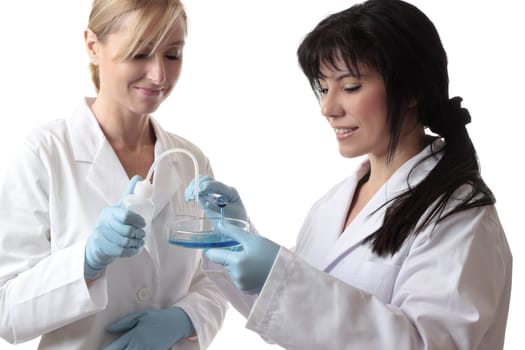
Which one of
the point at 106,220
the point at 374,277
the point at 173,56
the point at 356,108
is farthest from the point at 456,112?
the point at 106,220

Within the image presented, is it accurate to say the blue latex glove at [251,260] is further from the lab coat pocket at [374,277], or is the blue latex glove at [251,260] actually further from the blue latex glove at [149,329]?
the blue latex glove at [149,329]

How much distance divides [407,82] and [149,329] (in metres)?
0.93

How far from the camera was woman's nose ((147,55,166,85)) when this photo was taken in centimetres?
168

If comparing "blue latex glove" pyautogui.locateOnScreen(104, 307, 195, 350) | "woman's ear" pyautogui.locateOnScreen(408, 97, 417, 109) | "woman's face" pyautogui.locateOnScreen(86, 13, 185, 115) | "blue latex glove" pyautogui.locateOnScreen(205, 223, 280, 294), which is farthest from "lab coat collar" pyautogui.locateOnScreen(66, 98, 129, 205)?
"woman's ear" pyautogui.locateOnScreen(408, 97, 417, 109)

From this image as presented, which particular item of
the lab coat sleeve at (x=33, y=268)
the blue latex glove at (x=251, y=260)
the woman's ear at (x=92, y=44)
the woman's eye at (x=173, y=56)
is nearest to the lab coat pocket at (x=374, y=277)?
the blue latex glove at (x=251, y=260)

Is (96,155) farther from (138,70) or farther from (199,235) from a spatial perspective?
(199,235)

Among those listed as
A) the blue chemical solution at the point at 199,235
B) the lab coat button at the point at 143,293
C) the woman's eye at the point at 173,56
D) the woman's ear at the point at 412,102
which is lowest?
the lab coat button at the point at 143,293

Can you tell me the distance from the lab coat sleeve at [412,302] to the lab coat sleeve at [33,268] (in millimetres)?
475

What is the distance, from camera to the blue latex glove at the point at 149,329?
1657mm

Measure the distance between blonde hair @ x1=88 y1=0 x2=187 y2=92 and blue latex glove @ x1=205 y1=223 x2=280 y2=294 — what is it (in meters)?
0.63

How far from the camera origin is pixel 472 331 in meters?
1.30

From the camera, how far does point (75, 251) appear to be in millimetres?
1534

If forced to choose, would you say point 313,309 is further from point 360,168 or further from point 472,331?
point 360,168

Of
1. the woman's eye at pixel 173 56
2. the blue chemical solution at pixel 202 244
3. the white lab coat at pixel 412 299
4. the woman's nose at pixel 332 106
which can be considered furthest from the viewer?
the woman's eye at pixel 173 56
